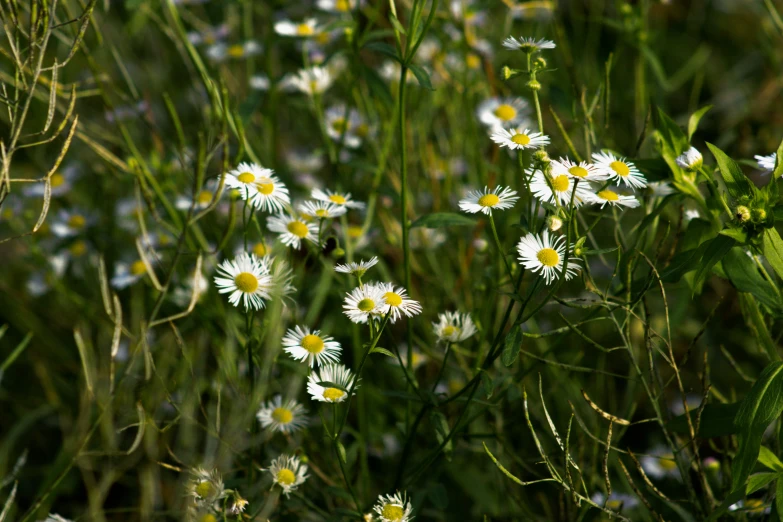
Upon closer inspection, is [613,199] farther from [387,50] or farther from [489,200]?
[387,50]

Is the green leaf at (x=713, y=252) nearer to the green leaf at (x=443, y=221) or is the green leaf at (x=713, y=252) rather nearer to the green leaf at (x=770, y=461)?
the green leaf at (x=770, y=461)

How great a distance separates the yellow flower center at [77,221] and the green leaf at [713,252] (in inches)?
46.6

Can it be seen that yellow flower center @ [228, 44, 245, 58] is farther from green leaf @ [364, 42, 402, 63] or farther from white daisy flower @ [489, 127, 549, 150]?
white daisy flower @ [489, 127, 549, 150]

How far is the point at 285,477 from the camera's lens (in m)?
0.86

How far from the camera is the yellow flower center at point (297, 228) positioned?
976 mm

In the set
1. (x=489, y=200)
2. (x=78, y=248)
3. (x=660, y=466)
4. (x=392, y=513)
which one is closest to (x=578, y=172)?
(x=489, y=200)

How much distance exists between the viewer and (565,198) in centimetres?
84

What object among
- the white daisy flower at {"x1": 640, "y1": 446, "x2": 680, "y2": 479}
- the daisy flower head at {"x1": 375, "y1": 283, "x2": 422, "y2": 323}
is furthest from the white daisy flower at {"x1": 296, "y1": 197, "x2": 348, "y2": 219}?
the white daisy flower at {"x1": 640, "y1": 446, "x2": 680, "y2": 479}

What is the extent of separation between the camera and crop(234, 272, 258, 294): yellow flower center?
0.88 meters

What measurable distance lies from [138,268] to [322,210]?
0.57 meters

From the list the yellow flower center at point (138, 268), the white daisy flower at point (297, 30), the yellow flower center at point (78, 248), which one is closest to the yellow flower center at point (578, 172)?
the white daisy flower at point (297, 30)

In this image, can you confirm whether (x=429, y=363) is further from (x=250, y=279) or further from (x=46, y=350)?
(x=46, y=350)

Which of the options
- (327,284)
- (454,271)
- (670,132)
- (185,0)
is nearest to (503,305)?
(454,271)

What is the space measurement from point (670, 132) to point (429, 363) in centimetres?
68
